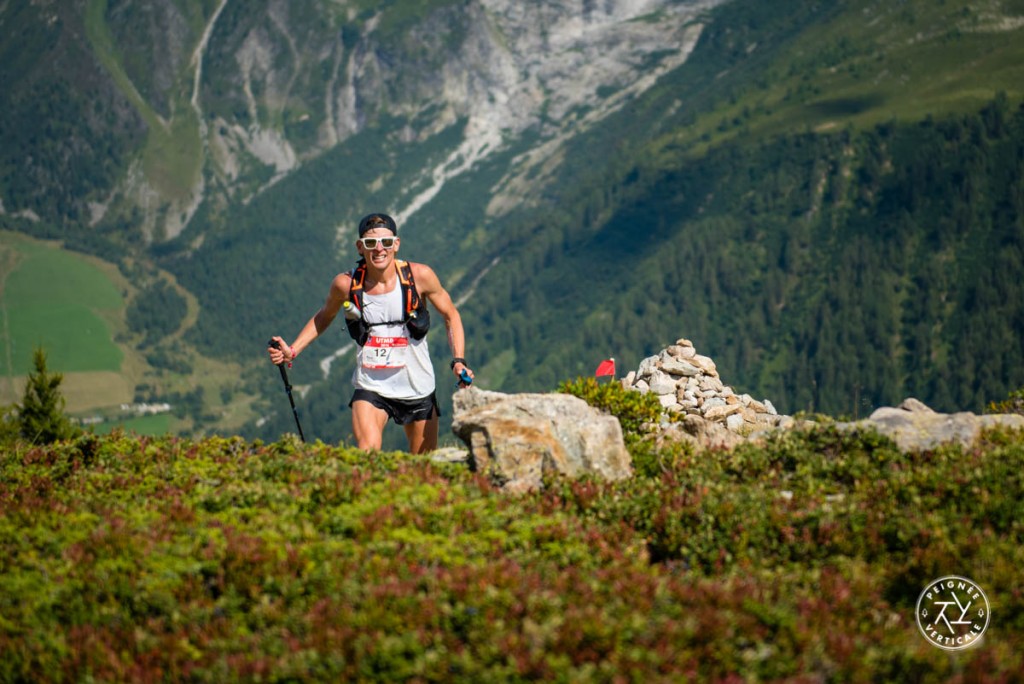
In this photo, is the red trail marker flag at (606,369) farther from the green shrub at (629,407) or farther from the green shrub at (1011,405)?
the green shrub at (1011,405)

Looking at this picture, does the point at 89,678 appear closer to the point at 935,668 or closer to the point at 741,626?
the point at 741,626

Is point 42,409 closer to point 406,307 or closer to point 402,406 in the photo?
point 402,406

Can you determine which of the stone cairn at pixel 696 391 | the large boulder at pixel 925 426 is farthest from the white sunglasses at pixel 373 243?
the large boulder at pixel 925 426

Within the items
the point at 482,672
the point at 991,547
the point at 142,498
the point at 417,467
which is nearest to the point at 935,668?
the point at 991,547

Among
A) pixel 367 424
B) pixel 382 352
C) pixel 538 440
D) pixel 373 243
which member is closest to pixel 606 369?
pixel 382 352

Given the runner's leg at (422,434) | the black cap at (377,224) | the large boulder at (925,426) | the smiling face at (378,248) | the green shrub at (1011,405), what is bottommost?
the green shrub at (1011,405)

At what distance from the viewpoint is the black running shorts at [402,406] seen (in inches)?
679

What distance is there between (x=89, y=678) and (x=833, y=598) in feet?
25.5

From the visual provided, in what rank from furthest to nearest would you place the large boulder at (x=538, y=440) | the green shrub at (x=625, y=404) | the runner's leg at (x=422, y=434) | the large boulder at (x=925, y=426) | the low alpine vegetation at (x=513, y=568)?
the runner's leg at (x=422, y=434) → the green shrub at (x=625, y=404) → the large boulder at (x=925, y=426) → the large boulder at (x=538, y=440) → the low alpine vegetation at (x=513, y=568)

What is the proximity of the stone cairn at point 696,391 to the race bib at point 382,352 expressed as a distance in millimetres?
5836

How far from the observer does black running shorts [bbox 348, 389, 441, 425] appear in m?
17.2

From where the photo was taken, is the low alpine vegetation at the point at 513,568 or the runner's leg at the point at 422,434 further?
the runner's leg at the point at 422,434

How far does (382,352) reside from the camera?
672 inches

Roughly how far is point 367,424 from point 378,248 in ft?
9.80
